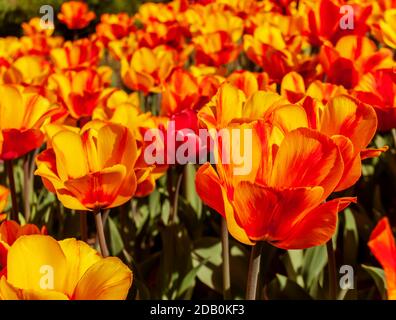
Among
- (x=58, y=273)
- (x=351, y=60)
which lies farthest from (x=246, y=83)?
(x=58, y=273)

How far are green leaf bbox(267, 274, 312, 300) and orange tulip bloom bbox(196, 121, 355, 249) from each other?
68cm

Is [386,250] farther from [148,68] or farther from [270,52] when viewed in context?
[148,68]

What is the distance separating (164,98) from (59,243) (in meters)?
0.76

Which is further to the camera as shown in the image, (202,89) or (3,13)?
(3,13)

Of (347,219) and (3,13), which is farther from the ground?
(3,13)

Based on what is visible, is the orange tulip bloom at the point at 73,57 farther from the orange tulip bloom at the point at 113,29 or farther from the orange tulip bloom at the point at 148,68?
the orange tulip bloom at the point at 113,29

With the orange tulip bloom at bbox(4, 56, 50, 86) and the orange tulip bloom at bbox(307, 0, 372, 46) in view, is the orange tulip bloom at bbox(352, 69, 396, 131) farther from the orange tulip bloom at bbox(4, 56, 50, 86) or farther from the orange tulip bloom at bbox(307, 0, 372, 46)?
the orange tulip bloom at bbox(4, 56, 50, 86)

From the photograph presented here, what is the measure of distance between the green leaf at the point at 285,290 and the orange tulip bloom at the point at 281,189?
0.68 metres

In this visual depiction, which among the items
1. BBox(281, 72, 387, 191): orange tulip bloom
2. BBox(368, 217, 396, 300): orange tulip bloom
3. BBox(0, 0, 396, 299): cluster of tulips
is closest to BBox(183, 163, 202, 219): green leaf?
BBox(0, 0, 396, 299): cluster of tulips

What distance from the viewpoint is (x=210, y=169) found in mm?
786

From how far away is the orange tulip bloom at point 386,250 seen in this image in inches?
24.2

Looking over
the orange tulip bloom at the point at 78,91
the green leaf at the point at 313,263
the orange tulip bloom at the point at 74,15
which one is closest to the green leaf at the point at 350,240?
the green leaf at the point at 313,263

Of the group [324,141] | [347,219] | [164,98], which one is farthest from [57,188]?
[347,219]

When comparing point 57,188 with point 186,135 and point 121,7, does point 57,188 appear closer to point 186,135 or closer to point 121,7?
point 186,135
